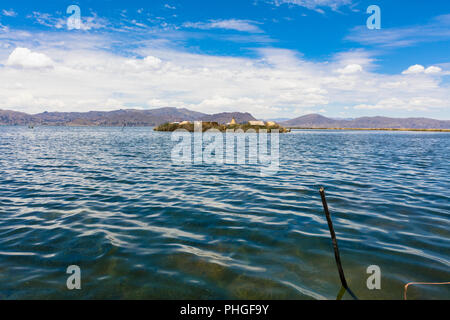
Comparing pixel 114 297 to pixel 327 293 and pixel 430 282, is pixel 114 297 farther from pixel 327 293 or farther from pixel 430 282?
pixel 430 282

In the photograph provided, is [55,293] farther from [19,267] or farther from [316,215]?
[316,215]

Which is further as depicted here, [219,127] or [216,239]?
[219,127]

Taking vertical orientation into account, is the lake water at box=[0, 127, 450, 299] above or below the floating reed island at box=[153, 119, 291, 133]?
below

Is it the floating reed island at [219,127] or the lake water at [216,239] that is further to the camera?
the floating reed island at [219,127]

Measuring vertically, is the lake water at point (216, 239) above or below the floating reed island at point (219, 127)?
below

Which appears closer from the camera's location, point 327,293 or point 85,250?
point 327,293

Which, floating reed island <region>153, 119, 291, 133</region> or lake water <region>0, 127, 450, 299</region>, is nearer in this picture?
lake water <region>0, 127, 450, 299</region>

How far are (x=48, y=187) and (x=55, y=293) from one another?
11.6m

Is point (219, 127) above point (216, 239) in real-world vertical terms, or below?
above
